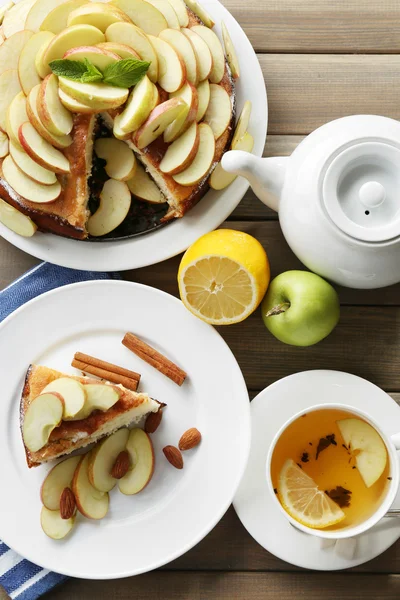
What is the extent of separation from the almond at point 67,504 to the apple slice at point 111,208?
611 millimetres

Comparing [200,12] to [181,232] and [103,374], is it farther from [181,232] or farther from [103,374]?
[103,374]

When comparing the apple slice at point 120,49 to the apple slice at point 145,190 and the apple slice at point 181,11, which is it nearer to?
the apple slice at point 181,11

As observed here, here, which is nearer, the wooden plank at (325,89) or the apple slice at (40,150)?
the apple slice at (40,150)

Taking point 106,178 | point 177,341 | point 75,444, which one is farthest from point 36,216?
point 75,444

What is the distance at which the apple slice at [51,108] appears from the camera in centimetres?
137

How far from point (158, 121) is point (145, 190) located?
7.3 inches

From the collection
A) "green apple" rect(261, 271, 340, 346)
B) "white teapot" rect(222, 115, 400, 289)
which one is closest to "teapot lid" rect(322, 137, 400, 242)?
"white teapot" rect(222, 115, 400, 289)

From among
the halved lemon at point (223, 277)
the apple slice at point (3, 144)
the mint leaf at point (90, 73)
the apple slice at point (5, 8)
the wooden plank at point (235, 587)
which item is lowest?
the wooden plank at point (235, 587)

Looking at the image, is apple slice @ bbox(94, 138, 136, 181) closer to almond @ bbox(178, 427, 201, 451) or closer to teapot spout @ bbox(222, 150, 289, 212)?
teapot spout @ bbox(222, 150, 289, 212)

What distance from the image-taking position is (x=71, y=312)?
1.50 meters

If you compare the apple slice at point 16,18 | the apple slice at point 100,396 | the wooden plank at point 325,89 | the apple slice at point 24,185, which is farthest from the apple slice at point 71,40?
the apple slice at point 100,396

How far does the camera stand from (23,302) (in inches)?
61.0

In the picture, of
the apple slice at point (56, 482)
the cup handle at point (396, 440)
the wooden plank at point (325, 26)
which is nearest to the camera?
the cup handle at point (396, 440)

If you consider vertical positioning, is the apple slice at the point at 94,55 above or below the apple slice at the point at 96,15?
below
